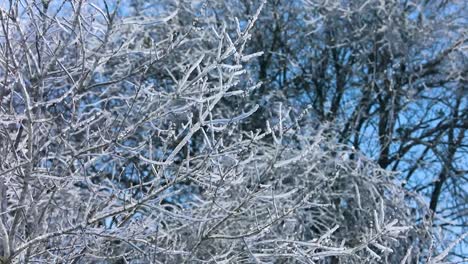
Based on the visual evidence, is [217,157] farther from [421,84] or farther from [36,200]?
[421,84]

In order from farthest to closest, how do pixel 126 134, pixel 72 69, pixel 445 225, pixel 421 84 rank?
pixel 421 84, pixel 445 225, pixel 72 69, pixel 126 134

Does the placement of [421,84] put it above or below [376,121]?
above

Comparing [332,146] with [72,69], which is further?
[332,146]

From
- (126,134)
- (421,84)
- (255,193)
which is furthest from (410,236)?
(126,134)

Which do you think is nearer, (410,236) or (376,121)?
(410,236)

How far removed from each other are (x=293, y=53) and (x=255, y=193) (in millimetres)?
4864

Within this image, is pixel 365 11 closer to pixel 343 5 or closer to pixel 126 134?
pixel 343 5

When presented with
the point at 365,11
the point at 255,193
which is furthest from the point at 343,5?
the point at 255,193

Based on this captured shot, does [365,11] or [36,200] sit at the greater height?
[365,11]

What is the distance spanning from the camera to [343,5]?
7.95 meters

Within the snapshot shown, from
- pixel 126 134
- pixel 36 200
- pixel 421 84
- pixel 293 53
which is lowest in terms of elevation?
pixel 36 200

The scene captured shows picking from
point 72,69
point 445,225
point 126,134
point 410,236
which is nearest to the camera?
point 126,134

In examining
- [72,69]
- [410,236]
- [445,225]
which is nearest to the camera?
[72,69]

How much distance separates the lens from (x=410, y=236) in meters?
6.59
